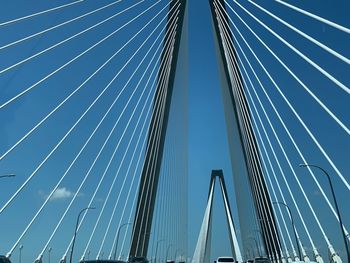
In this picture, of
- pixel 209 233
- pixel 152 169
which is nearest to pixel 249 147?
pixel 152 169

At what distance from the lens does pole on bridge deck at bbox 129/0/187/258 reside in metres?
36.9

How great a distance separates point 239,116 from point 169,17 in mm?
7368

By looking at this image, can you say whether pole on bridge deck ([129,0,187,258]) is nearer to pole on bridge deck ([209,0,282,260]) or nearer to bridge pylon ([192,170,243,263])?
pole on bridge deck ([209,0,282,260])

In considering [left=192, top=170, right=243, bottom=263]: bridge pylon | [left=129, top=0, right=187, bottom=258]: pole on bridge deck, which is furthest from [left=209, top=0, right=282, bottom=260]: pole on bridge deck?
[left=192, top=170, right=243, bottom=263]: bridge pylon

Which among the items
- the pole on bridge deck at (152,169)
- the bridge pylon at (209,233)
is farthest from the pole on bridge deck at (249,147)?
the bridge pylon at (209,233)

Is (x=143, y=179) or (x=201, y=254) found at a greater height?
(x=201, y=254)

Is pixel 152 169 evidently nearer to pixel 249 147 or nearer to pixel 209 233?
pixel 249 147

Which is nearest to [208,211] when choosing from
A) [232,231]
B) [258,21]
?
[232,231]

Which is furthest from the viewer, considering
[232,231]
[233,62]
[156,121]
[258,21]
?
[232,231]

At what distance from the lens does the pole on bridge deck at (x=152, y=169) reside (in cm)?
3691

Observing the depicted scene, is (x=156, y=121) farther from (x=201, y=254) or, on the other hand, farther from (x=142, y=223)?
(x=201, y=254)

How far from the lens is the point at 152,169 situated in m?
39.7

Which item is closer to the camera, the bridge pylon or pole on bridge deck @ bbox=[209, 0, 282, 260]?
pole on bridge deck @ bbox=[209, 0, 282, 260]

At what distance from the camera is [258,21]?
2322 centimetres
